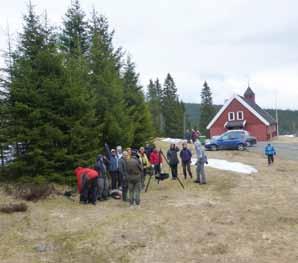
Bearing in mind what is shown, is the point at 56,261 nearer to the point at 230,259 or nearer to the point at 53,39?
the point at 230,259

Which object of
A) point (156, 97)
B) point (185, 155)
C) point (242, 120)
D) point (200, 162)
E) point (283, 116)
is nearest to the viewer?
point (200, 162)

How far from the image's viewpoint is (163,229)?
11.9 metres

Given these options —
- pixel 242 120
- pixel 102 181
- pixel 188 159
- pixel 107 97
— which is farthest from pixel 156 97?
pixel 102 181

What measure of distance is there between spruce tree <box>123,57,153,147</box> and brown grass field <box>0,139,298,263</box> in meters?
7.92

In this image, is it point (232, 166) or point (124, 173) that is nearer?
point (124, 173)

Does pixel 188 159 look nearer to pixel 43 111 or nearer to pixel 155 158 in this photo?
pixel 155 158

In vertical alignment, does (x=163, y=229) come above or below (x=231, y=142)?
below

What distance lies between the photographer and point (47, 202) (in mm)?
14773

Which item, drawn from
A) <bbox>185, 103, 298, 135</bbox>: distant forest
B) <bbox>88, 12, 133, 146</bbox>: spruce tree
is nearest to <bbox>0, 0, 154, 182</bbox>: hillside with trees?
<bbox>88, 12, 133, 146</bbox>: spruce tree

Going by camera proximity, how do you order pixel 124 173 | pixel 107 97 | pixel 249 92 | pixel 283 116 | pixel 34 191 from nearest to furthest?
pixel 124 173 < pixel 34 191 < pixel 107 97 < pixel 249 92 < pixel 283 116

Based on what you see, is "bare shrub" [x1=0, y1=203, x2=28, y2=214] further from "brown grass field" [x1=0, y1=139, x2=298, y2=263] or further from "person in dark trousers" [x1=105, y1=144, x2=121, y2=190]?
"person in dark trousers" [x1=105, y1=144, x2=121, y2=190]

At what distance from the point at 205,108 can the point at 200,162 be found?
5825cm

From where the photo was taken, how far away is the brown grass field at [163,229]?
32.8 feet

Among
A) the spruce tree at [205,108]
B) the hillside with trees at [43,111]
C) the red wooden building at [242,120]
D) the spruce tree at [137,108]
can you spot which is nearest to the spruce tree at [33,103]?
the hillside with trees at [43,111]
